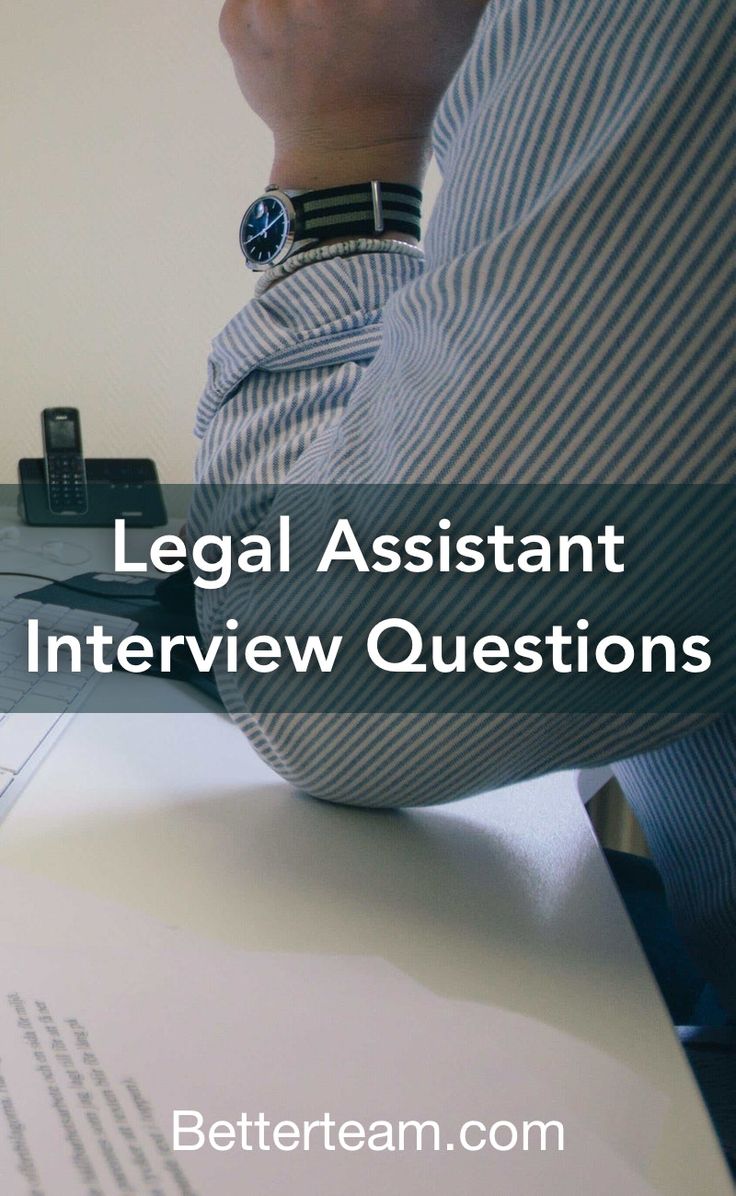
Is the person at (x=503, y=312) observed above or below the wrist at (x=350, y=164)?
below

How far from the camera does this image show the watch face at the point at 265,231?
0.61 metres

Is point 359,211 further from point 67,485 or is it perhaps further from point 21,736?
point 67,485

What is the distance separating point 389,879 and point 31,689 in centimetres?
30

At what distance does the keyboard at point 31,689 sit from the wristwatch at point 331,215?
289mm

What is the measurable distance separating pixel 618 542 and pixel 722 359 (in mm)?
76

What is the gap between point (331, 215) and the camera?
599 mm

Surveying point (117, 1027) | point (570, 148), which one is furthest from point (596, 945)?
point (570, 148)

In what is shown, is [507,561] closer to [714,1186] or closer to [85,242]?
[714,1186]

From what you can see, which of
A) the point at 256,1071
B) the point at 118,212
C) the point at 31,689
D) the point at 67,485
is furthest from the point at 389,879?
the point at 118,212

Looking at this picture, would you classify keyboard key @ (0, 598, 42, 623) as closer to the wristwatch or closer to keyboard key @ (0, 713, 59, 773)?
keyboard key @ (0, 713, 59, 773)

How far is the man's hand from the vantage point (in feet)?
1.85

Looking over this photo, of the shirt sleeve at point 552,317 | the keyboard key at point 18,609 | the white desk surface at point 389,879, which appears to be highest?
the shirt sleeve at point 552,317

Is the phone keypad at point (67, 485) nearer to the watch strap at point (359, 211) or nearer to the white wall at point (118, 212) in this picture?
the white wall at point (118, 212)

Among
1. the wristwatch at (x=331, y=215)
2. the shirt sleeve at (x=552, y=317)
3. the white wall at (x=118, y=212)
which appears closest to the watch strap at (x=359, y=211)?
the wristwatch at (x=331, y=215)
